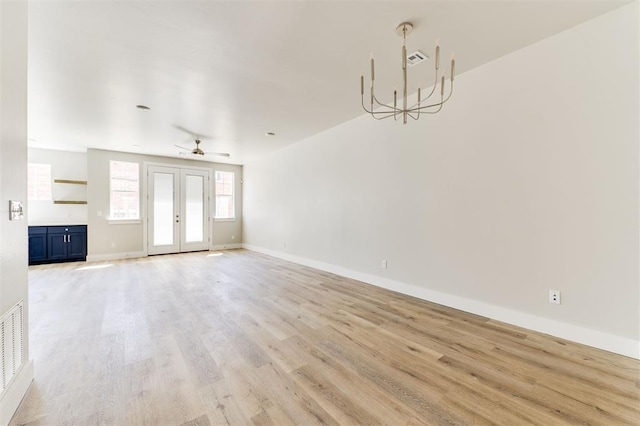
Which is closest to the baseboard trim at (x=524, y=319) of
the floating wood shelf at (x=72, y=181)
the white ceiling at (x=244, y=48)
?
the white ceiling at (x=244, y=48)

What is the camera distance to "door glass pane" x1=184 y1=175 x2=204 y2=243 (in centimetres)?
746

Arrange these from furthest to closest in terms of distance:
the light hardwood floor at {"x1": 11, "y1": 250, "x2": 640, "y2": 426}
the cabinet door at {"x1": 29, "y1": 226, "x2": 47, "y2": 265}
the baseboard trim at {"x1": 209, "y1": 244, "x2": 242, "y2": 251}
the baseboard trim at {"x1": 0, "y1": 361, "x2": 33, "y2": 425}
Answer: the baseboard trim at {"x1": 209, "y1": 244, "x2": 242, "y2": 251}, the cabinet door at {"x1": 29, "y1": 226, "x2": 47, "y2": 265}, the light hardwood floor at {"x1": 11, "y1": 250, "x2": 640, "y2": 426}, the baseboard trim at {"x1": 0, "y1": 361, "x2": 33, "y2": 425}

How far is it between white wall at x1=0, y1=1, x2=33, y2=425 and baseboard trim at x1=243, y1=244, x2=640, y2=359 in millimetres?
3692

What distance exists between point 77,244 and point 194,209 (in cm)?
266

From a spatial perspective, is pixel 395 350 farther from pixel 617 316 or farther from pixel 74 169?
pixel 74 169

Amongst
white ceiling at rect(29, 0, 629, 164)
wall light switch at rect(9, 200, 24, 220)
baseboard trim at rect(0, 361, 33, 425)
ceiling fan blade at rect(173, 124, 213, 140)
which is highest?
white ceiling at rect(29, 0, 629, 164)

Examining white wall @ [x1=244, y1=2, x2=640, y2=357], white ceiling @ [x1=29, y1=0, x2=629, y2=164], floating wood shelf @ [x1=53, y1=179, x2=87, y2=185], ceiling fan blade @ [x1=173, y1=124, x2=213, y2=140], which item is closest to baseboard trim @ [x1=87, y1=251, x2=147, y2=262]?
floating wood shelf @ [x1=53, y1=179, x2=87, y2=185]

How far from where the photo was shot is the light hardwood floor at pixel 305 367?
4.96 ft

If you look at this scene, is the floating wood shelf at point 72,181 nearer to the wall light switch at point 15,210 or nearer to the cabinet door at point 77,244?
the cabinet door at point 77,244

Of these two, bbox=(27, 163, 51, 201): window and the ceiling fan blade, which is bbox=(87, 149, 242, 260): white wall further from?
the ceiling fan blade

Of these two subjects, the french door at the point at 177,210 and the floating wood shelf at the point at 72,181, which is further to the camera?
the french door at the point at 177,210

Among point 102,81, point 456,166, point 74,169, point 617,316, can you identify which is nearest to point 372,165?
point 456,166

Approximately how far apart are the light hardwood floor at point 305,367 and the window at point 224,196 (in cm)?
481

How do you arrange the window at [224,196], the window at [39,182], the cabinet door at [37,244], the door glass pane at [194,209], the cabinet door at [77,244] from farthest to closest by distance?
the window at [224,196] < the door glass pane at [194,209] < the window at [39,182] < the cabinet door at [77,244] < the cabinet door at [37,244]
